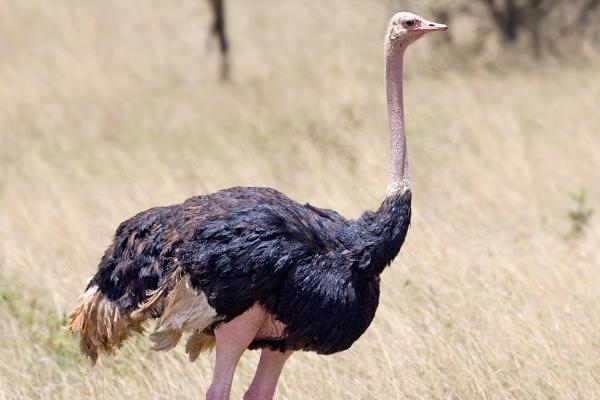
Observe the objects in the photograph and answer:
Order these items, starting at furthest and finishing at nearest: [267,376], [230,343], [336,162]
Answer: [336,162] → [267,376] → [230,343]

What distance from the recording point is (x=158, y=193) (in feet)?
28.8

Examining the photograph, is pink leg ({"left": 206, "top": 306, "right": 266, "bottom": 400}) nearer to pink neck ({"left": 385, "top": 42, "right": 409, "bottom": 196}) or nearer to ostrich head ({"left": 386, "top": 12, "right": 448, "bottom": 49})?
pink neck ({"left": 385, "top": 42, "right": 409, "bottom": 196})

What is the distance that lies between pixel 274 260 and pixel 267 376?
1.97 feet

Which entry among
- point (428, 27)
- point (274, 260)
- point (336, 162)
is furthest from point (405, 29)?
point (336, 162)

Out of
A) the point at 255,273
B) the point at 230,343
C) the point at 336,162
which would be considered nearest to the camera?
the point at 255,273

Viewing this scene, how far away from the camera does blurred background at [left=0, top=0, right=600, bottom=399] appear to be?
532 centimetres

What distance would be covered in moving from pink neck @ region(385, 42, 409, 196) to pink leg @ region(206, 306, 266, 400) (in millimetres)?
680

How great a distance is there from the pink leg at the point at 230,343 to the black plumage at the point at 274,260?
0.07 metres

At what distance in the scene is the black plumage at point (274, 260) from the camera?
4117 mm

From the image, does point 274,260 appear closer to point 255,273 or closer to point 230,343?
point 255,273

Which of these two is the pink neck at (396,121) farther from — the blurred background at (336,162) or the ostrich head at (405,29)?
the blurred background at (336,162)

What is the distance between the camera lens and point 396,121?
14.8 feet

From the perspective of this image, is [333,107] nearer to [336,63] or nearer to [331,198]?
[336,63]

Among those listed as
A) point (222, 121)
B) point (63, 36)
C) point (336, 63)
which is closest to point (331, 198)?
point (222, 121)
